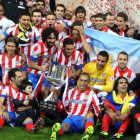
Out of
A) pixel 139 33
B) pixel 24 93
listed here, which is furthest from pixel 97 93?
pixel 139 33

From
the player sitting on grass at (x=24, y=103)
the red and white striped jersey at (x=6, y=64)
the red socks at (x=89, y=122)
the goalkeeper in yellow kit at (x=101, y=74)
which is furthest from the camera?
the red and white striped jersey at (x=6, y=64)

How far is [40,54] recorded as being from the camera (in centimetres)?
810

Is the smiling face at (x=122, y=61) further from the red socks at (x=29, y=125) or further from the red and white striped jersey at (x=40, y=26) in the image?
the red socks at (x=29, y=125)

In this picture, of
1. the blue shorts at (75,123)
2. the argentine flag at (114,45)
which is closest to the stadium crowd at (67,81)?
the blue shorts at (75,123)

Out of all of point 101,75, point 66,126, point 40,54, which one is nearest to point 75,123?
point 66,126

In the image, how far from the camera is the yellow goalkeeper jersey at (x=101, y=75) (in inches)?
313

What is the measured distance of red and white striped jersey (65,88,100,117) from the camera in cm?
751

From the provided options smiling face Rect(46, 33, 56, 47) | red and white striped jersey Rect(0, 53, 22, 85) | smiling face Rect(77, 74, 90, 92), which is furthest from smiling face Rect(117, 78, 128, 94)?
red and white striped jersey Rect(0, 53, 22, 85)

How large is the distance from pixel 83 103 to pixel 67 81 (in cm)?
48

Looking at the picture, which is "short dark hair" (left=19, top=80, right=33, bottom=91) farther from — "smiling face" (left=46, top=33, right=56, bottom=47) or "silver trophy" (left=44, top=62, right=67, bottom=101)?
"smiling face" (left=46, top=33, right=56, bottom=47)

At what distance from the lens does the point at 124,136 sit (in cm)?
730

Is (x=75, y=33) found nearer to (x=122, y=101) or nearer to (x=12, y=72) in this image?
(x=12, y=72)

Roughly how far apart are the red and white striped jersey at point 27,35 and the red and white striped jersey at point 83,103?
1519 mm

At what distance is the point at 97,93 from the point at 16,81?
4.55ft
